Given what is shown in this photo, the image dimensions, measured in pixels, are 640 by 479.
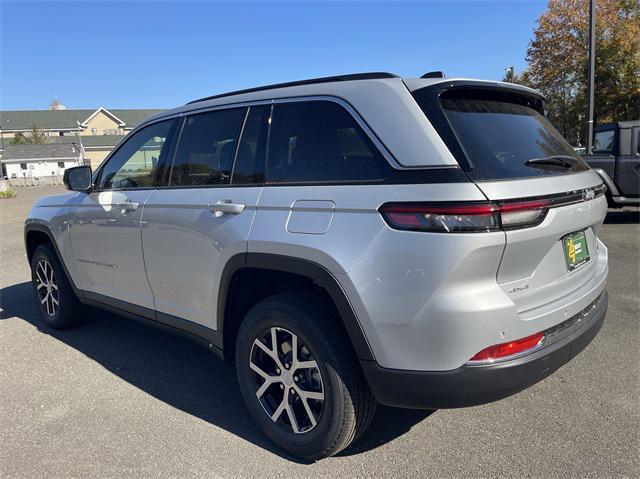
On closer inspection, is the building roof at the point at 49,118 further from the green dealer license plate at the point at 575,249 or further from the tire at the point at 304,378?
the green dealer license plate at the point at 575,249

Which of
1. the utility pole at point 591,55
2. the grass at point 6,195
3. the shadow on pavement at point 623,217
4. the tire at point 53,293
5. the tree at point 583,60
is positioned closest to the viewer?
the tire at point 53,293

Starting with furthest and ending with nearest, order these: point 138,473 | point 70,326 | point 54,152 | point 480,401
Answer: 1. point 54,152
2. point 70,326
3. point 138,473
4. point 480,401

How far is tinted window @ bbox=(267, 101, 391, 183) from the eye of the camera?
7.97ft

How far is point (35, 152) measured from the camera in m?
59.8

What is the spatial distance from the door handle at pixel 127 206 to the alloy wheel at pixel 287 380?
58.2 inches

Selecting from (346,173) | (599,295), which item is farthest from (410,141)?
(599,295)

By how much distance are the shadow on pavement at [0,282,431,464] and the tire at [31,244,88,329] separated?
15 cm

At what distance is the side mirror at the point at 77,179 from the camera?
13.6 ft

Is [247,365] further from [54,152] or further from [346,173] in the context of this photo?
[54,152]

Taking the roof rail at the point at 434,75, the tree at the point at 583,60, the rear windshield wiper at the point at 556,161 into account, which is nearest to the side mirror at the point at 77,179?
the roof rail at the point at 434,75

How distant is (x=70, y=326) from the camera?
16.0 ft

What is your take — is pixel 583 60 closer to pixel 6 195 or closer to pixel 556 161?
pixel 556 161

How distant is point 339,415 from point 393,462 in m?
0.46

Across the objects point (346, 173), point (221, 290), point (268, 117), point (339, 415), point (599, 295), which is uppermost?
point (268, 117)
